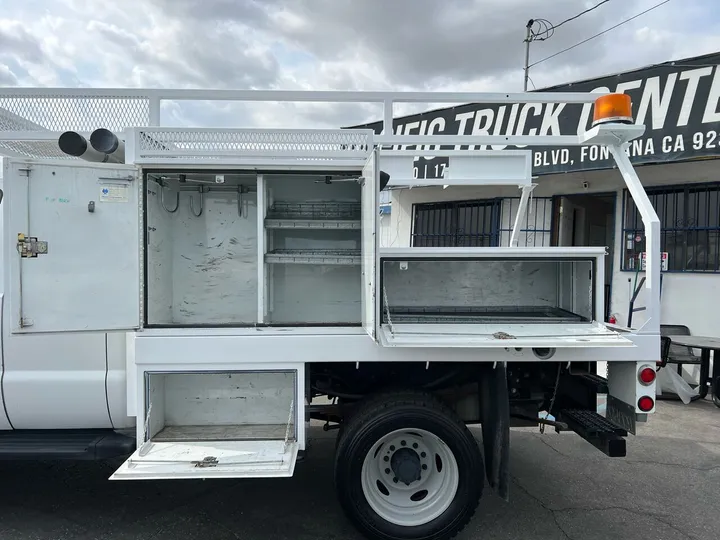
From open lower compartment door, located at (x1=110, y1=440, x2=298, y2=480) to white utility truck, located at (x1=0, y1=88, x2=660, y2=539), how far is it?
0.04 ft

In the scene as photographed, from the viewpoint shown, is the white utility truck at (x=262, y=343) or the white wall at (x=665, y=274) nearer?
the white utility truck at (x=262, y=343)

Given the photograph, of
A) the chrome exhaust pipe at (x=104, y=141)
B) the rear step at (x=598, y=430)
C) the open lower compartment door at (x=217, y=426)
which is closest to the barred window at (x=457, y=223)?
the rear step at (x=598, y=430)

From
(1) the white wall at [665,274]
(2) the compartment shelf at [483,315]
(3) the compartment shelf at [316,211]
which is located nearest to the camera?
(2) the compartment shelf at [483,315]

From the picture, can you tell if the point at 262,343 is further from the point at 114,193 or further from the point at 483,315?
the point at 483,315

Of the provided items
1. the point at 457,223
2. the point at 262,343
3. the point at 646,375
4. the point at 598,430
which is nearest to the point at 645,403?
the point at 646,375

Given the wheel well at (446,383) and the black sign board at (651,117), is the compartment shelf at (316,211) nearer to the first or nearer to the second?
the wheel well at (446,383)

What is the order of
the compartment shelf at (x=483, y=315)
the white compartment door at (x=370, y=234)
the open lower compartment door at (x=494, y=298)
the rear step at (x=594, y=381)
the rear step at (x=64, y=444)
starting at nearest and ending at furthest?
the white compartment door at (x=370, y=234)
the open lower compartment door at (x=494, y=298)
the rear step at (x=64, y=444)
the rear step at (x=594, y=381)
the compartment shelf at (x=483, y=315)

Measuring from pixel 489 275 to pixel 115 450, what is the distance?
9.97ft

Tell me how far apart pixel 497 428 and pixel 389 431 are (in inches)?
29.0

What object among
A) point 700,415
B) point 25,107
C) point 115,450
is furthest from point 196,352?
point 700,415

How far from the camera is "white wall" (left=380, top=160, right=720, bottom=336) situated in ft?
23.0

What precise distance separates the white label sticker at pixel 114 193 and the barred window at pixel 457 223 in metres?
7.27

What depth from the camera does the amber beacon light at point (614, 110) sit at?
3191 millimetres

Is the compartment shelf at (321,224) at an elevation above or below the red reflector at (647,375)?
above
